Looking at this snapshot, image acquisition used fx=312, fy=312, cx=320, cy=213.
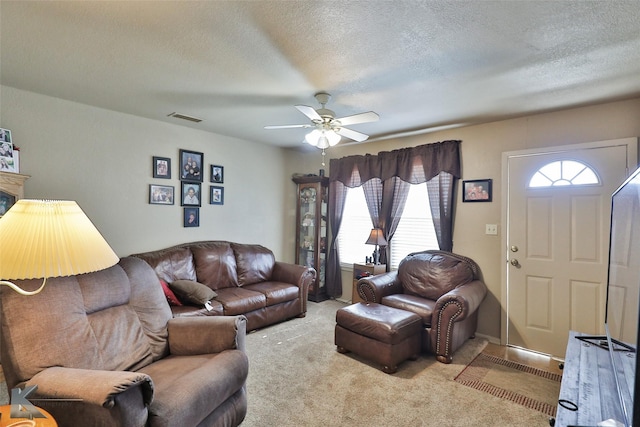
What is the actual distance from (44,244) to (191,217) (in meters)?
3.04

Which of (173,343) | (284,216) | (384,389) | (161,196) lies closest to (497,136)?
(384,389)

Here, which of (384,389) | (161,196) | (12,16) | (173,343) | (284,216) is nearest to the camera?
(12,16)

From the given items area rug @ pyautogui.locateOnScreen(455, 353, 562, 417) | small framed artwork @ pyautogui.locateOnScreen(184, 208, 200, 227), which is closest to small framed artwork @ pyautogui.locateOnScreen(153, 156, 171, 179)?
small framed artwork @ pyautogui.locateOnScreen(184, 208, 200, 227)

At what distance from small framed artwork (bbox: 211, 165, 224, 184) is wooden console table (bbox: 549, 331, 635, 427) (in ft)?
13.2

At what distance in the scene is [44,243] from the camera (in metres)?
1.10

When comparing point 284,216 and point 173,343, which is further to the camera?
point 284,216

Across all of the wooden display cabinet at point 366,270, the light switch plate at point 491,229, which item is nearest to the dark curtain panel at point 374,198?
the wooden display cabinet at point 366,270

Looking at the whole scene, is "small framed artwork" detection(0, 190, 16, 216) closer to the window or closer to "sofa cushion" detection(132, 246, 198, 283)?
"sofa cushion" detection(132, 246, 198, 283)

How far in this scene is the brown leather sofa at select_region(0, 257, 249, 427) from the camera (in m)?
1.35

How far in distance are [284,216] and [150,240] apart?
2142 millimetres

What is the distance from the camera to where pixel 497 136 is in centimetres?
348

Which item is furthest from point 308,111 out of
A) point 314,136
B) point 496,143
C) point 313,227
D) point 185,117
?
point 313,227

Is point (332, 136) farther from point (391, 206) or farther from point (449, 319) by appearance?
point (449, 319)

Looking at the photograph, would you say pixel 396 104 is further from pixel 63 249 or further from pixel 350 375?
pixel 63 249
